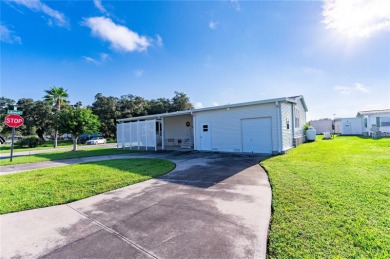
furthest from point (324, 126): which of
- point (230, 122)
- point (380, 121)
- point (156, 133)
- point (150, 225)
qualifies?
point (150, 225)

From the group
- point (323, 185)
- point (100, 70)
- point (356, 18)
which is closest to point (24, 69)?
point (100, 70)

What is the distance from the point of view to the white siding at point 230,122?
35.8 ft

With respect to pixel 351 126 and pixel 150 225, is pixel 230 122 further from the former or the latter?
pixel 351 126

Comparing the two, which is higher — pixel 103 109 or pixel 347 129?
pixel 103 109

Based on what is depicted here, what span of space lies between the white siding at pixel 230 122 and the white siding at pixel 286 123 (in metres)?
0.86

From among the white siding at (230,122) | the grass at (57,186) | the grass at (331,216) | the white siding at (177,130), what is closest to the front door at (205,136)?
the white siding at (230,122)

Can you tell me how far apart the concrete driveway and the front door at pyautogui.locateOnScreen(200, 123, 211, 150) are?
835cm

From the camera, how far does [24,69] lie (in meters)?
13.5

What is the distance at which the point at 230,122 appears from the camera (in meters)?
12.5

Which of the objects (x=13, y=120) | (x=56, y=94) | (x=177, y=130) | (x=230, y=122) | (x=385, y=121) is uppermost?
(x=56, y=94)

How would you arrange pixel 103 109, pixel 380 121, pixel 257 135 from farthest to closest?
pixel 103 109 < pixel 380 121 < pixel 257 135

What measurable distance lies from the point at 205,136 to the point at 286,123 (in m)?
5.53

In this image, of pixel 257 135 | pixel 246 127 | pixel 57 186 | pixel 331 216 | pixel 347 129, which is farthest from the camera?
pixel 347 129

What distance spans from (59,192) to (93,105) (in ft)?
131
